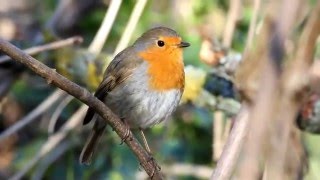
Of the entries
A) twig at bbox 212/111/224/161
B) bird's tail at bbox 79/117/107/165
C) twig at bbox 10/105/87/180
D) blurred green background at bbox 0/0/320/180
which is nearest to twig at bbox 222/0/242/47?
blurred green background at bbox 0/0/320/180

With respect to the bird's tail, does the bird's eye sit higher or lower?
higher

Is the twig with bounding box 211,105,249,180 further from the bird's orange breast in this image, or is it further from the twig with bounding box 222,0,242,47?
A: the twig with bounding box 222,0,242,47

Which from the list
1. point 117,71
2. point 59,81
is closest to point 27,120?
point 117,71

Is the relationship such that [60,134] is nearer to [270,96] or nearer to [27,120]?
[27,120]

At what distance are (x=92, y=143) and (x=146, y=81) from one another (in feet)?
1.90

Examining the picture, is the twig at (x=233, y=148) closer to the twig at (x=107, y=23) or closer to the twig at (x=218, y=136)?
the twig at (x=107, y=23)

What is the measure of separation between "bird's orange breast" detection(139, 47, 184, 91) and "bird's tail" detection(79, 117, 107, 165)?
0.42 metres

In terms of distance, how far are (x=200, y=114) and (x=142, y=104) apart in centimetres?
111

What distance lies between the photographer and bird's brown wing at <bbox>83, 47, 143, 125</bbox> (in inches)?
120

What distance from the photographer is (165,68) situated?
3.05 metres

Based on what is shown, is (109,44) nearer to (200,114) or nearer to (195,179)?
(200,114)

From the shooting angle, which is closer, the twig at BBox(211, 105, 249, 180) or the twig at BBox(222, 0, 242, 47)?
the twig at BBox(211, 105, 249, 180)

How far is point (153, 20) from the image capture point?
13.5 ft

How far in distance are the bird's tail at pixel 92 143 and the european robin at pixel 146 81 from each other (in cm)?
30
